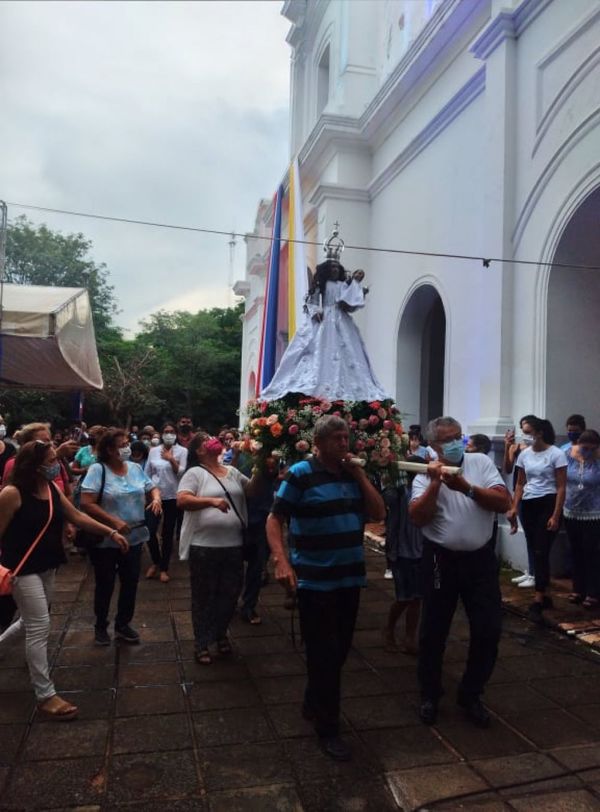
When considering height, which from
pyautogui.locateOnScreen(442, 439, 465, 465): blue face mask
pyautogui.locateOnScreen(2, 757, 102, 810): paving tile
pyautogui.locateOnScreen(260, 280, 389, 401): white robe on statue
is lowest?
pyautogui.locateOnScreen(2, 757, 102, 810): paving tile

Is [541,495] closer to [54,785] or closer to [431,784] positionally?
[431,784]

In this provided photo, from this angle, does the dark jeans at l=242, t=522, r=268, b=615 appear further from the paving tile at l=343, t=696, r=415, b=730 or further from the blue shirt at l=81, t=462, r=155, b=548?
the paving tile at l=343, t=696, r=415, b=730

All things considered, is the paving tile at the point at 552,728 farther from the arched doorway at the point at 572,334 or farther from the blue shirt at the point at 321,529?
the arched doorway at the point at 572,334

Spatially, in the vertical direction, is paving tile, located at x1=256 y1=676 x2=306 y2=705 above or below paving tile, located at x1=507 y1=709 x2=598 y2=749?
below

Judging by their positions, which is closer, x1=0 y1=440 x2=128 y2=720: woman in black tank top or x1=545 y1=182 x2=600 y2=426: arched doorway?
x1=0 y1=440 x2=128 y2=720: woman in black tank top

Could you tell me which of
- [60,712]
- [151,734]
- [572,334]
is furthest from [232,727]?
[572,334]

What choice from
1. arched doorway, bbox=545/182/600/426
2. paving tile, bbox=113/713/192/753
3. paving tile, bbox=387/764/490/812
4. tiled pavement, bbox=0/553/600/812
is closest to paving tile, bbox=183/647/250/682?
tiled pavement, bbox=0/553/600/812

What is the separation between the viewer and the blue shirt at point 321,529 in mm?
3652

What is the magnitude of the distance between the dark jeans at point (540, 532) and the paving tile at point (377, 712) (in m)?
2.40

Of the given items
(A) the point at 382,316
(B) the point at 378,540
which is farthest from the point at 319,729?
(A) the point at 382,316

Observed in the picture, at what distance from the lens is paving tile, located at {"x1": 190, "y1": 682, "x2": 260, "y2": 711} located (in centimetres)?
418

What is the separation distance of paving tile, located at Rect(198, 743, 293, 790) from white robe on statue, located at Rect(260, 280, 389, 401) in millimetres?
2792

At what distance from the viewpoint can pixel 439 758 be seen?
3529 millimetres

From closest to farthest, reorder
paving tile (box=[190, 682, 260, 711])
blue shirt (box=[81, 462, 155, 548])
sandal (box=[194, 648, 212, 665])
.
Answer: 1. paving tile (box=[190, 682, 260, 711])
2. sandal (box=[194, 648, 212, 665])
3. blue shirt (box=[81, 462, 155, 548])
